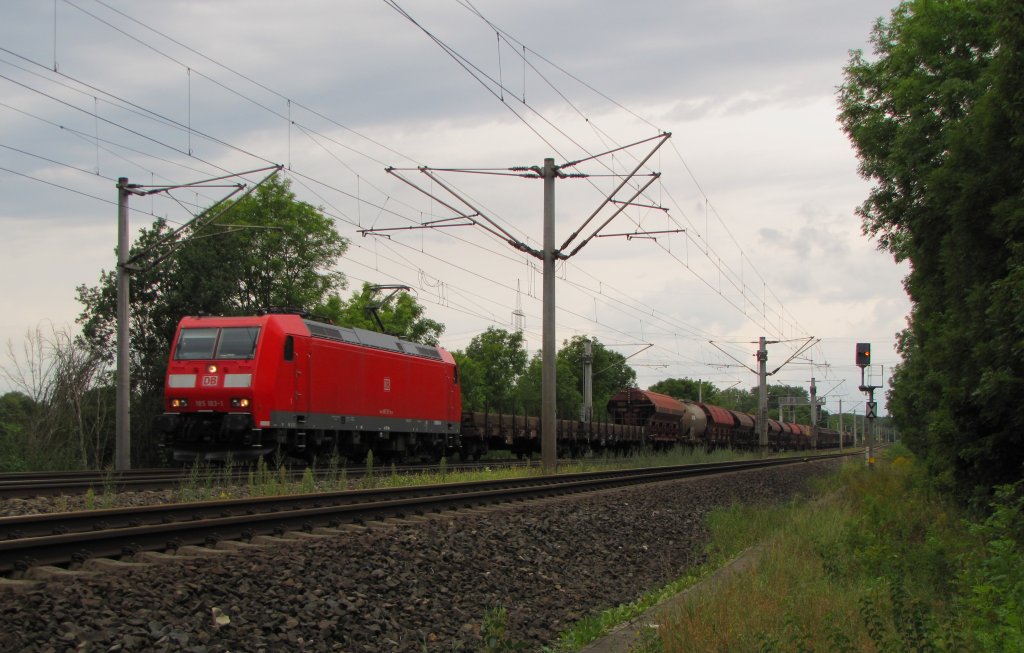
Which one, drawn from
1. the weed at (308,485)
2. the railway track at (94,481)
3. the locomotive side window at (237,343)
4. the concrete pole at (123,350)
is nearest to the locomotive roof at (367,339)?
the locomotive side window at (237,343)

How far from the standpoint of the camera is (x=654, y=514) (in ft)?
53.2

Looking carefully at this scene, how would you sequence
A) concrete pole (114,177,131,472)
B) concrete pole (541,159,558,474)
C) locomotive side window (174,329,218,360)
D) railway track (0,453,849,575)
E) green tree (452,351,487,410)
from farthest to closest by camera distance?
green tree (452,351,487,410)
concrete pole (541,159,558,474)
concrete pole (114,177,131,472)
locomotive side window (174,329,218,360)
railway track (0,453,849,575)

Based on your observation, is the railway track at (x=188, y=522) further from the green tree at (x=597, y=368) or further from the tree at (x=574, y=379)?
the green tree at (x=597, y=368)

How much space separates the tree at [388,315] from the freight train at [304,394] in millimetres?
23386

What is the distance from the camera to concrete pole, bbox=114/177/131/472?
A: 21.9m

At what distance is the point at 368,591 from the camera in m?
8.12

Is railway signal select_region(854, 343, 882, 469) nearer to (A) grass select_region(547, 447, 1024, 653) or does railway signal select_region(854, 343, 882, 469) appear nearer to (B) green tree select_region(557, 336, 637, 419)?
(A) grass select_region(547, 447, 1024, 653)

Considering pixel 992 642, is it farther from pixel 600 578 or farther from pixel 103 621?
pixel 103 621

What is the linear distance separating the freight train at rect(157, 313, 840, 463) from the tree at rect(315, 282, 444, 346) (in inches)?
921

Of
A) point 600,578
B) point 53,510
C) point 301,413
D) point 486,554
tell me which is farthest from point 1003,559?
point 301,413

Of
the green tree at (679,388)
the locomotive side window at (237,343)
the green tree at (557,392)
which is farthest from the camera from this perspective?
the green tree at (679,388)

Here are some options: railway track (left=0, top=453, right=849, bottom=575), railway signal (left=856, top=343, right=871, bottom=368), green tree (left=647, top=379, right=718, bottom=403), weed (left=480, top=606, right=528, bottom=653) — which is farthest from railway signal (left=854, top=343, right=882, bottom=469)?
green tree (left=647, top=379, right=718, bottom=403)

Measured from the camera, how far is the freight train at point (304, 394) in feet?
67.1

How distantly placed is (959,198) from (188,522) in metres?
11.0
